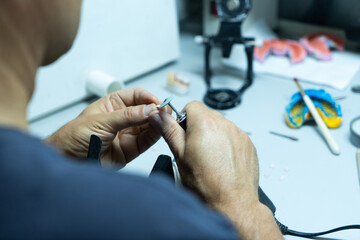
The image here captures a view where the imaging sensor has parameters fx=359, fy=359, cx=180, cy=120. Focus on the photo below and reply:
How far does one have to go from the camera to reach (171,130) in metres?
0.59

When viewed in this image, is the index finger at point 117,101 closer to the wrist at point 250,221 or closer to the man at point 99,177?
the man at point 99,177

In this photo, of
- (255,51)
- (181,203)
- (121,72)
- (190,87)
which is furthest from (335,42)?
(181,203)

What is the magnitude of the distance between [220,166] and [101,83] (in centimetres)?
53

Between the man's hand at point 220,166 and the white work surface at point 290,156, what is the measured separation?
13 centimetres

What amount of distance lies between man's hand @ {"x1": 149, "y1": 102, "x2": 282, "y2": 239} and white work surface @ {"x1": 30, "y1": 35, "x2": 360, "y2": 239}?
0.42 feet

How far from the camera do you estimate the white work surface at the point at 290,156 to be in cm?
64

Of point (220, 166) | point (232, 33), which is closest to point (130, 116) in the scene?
point (220, 166)

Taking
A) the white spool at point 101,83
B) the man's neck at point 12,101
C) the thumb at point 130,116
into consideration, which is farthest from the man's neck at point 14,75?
the white spool at point 101,83

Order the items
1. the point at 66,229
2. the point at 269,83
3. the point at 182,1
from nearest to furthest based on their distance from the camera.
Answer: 1. the point at 66,229
2. the point at 269,83
3. the point at 182,1

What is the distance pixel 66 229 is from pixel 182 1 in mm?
1330

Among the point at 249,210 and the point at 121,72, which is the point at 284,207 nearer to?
the point at 249,210

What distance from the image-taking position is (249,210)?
0.52m

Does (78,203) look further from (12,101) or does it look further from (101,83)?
(101,83)

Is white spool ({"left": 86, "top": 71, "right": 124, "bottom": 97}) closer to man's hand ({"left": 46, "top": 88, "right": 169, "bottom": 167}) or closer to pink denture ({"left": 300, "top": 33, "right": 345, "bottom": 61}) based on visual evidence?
man's hand ({"left": 46, "top": 88, "right": 169, "bottom": 167})
